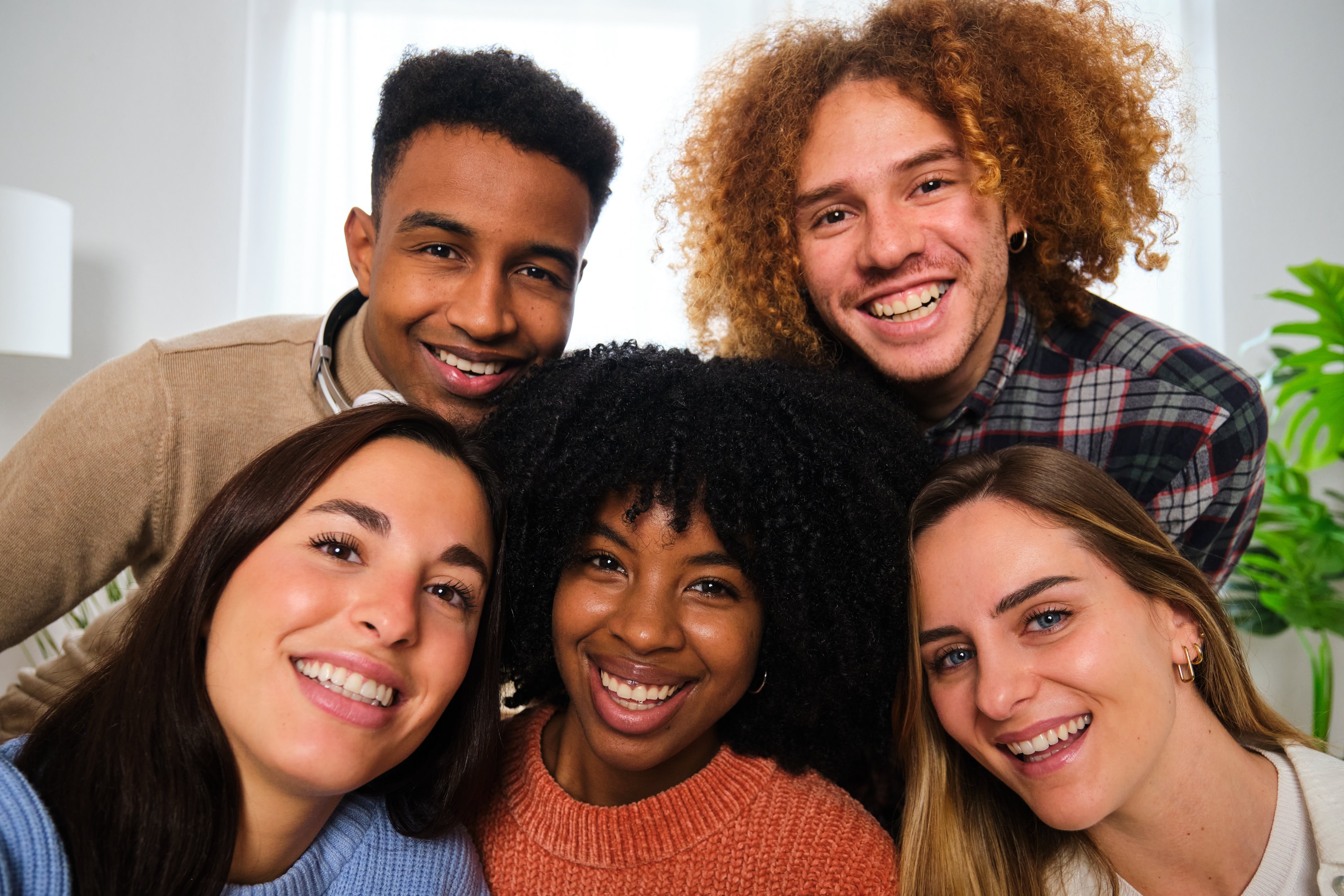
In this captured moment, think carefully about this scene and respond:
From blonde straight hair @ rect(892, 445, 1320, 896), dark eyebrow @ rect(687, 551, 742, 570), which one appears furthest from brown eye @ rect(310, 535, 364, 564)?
blonde straight hair @ rect(892, 445, 1320, 896)

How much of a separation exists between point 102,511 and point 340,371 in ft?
2.16

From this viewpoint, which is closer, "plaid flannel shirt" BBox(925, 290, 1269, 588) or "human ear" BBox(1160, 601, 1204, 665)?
"human ear" BBox(1160, 601, 1204, 665)

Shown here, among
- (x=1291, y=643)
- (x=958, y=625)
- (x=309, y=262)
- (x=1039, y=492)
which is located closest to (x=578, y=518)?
(x=958, y=625)

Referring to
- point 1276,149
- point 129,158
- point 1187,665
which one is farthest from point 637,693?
point 1276,149

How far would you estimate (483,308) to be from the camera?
7.66 ft

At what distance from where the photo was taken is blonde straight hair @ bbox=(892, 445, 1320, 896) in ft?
6.49

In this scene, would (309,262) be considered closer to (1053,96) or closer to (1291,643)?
(1053,96)

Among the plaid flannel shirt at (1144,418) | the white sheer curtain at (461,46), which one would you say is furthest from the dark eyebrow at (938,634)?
the white sheer curtain at (461,46)

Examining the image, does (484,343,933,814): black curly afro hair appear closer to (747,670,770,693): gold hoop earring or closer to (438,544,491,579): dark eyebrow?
(747,670,770,693): gold hoop earring

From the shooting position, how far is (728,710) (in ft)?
7.16

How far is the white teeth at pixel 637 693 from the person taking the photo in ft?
6.36

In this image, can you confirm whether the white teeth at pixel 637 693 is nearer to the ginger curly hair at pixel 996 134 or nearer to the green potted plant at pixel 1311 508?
the ginger curly hair at pixel 996 134

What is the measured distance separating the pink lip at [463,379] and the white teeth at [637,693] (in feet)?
2.75

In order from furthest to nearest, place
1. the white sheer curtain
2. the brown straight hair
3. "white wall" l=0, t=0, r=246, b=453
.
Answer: the white sheer curtain
"white wall" l=0, t=0, r=246, b=453
the brown straight hair
